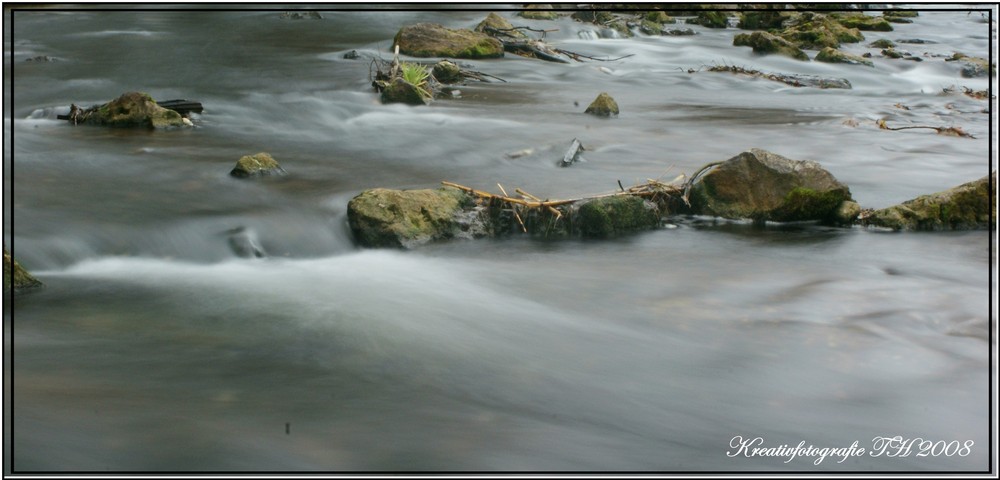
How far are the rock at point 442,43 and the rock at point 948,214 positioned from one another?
8.83 meters

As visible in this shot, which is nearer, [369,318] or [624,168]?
[369,318]

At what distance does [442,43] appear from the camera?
48.0 feet

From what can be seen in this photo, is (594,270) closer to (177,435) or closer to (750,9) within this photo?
(177,435)

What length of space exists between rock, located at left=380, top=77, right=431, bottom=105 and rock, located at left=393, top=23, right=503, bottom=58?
3410 mm

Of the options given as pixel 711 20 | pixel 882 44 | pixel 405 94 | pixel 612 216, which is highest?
pixel 882 44

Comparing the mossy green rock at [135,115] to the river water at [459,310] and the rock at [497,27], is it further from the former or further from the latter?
the rock at [497,27]

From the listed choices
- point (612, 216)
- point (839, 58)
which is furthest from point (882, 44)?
point (612, 216)

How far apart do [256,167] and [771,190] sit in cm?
394

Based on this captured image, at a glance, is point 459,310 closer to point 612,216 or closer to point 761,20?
point 612,216

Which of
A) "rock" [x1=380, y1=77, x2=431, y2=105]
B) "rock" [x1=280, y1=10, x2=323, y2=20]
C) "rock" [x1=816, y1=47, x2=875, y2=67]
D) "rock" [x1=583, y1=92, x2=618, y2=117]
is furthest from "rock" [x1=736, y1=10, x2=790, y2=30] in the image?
"rock" [x1=380, y1=77, x2=431, y2=105]

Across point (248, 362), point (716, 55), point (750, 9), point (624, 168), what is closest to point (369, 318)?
point (248, 362)

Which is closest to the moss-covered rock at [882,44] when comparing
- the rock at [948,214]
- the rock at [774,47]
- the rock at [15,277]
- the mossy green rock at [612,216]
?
the rock at [774,47]

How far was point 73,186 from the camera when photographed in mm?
7316

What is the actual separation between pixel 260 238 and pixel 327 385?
247cm
